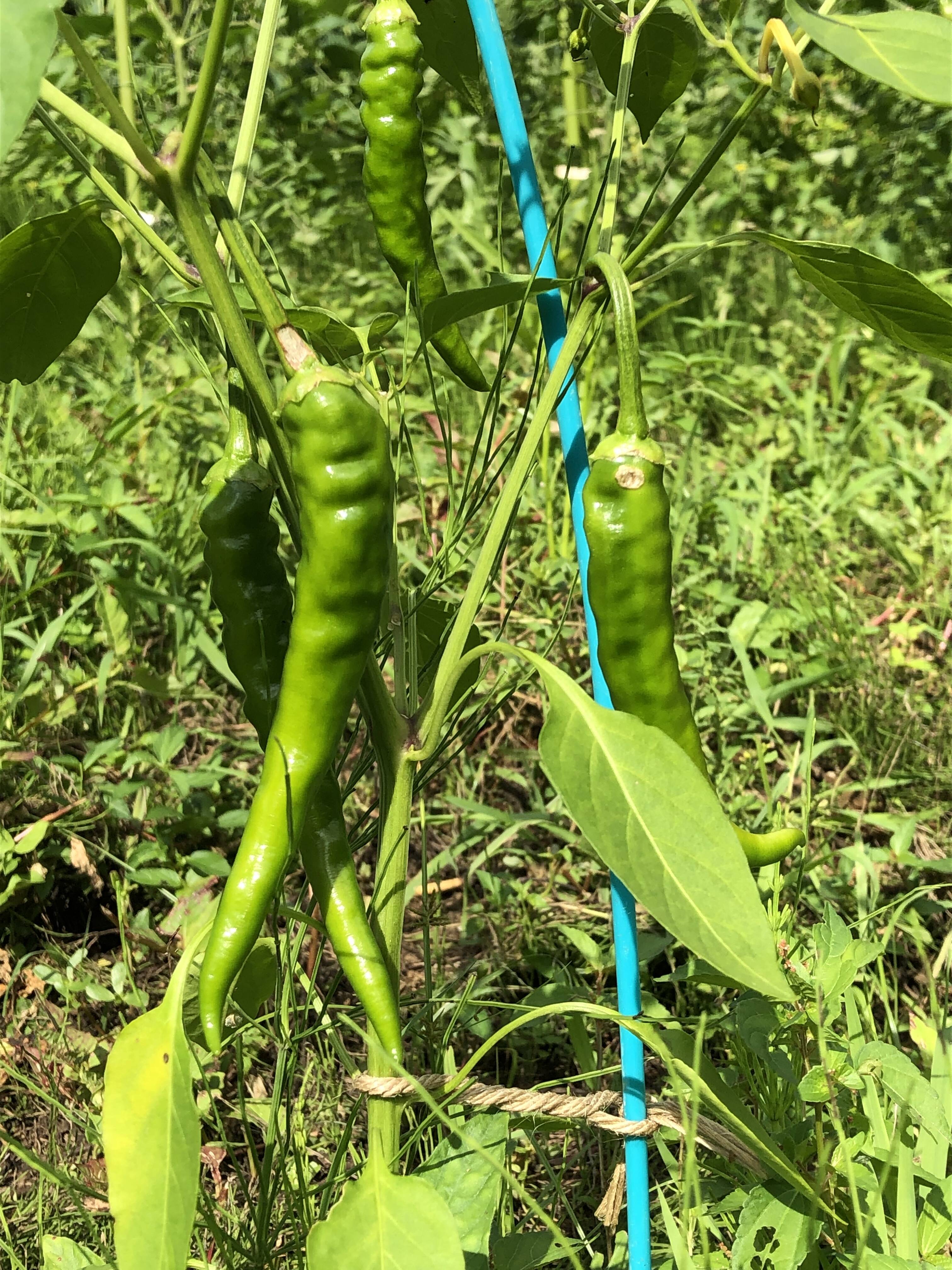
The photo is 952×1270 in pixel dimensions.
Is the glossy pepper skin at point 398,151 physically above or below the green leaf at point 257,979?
above

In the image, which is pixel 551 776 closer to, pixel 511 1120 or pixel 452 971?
pixel 511 1120

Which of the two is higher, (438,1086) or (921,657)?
(438,1086)

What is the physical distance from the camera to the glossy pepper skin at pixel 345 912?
736 mm

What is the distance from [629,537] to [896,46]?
0.30 m

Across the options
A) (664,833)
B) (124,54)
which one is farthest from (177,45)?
(664,833)

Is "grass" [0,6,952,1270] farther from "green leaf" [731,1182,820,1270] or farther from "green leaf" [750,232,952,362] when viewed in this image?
"green leaf" [750,232,952,362]

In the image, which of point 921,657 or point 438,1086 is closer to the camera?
point 438,1086

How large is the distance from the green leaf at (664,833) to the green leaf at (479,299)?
0.25 metres

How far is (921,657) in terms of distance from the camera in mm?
→ 1767

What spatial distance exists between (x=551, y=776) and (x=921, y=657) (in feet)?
4.35

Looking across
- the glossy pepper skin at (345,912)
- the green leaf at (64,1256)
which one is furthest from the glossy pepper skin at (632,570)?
the green leaf at (64,1256)

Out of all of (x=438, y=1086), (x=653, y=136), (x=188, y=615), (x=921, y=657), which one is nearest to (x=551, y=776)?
(x=438, y=1086)

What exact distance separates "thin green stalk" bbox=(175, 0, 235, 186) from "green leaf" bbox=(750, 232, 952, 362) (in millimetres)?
341

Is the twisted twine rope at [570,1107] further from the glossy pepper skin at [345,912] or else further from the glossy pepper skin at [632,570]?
the glossy pepper skin at [632,570]
